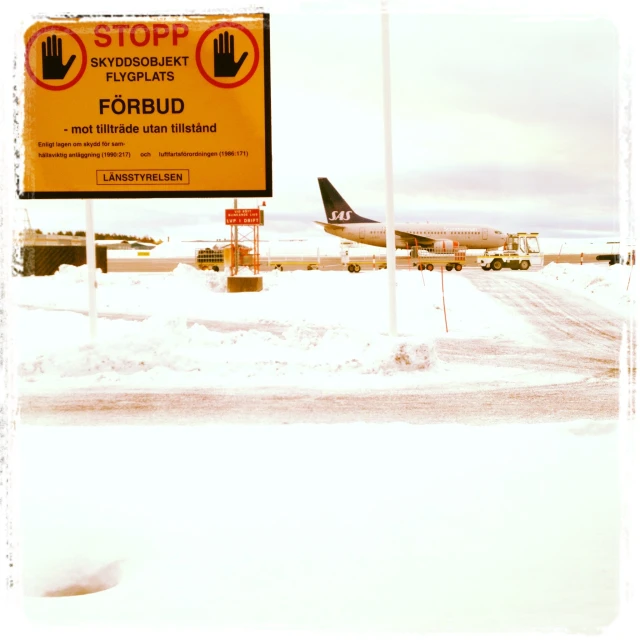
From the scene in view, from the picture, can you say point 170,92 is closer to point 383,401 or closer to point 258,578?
point 383,401

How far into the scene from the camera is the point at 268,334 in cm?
1218

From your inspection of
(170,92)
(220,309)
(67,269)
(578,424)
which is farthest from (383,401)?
(67,269)

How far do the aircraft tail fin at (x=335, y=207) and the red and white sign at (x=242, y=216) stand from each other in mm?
30153

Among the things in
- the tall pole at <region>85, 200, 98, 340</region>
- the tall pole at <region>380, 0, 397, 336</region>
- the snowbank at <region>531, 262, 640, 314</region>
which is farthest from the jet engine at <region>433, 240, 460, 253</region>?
the tall pole at <region>85, 200, 98, 340</region>

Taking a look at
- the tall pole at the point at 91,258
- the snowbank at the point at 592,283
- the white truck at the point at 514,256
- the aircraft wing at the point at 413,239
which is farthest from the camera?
the aircraft wing at the point at 413,239

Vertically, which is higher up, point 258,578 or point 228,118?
point 228,118

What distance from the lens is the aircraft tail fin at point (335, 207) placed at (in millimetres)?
48938

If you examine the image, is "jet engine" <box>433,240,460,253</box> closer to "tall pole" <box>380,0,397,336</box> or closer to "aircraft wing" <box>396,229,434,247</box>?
"aircraft wing" <box>396,229,434,247</box>

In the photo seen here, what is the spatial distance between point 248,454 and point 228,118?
11.9ft

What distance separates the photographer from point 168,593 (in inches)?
149

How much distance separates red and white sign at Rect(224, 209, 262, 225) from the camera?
62.0 feet

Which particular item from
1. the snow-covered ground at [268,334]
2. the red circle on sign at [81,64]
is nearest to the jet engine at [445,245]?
the snow-covered ground at [268,334]

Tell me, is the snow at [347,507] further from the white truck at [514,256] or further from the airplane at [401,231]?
the airplane at [401,231]

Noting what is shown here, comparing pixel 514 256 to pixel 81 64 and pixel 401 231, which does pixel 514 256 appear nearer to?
pixel 401 231
